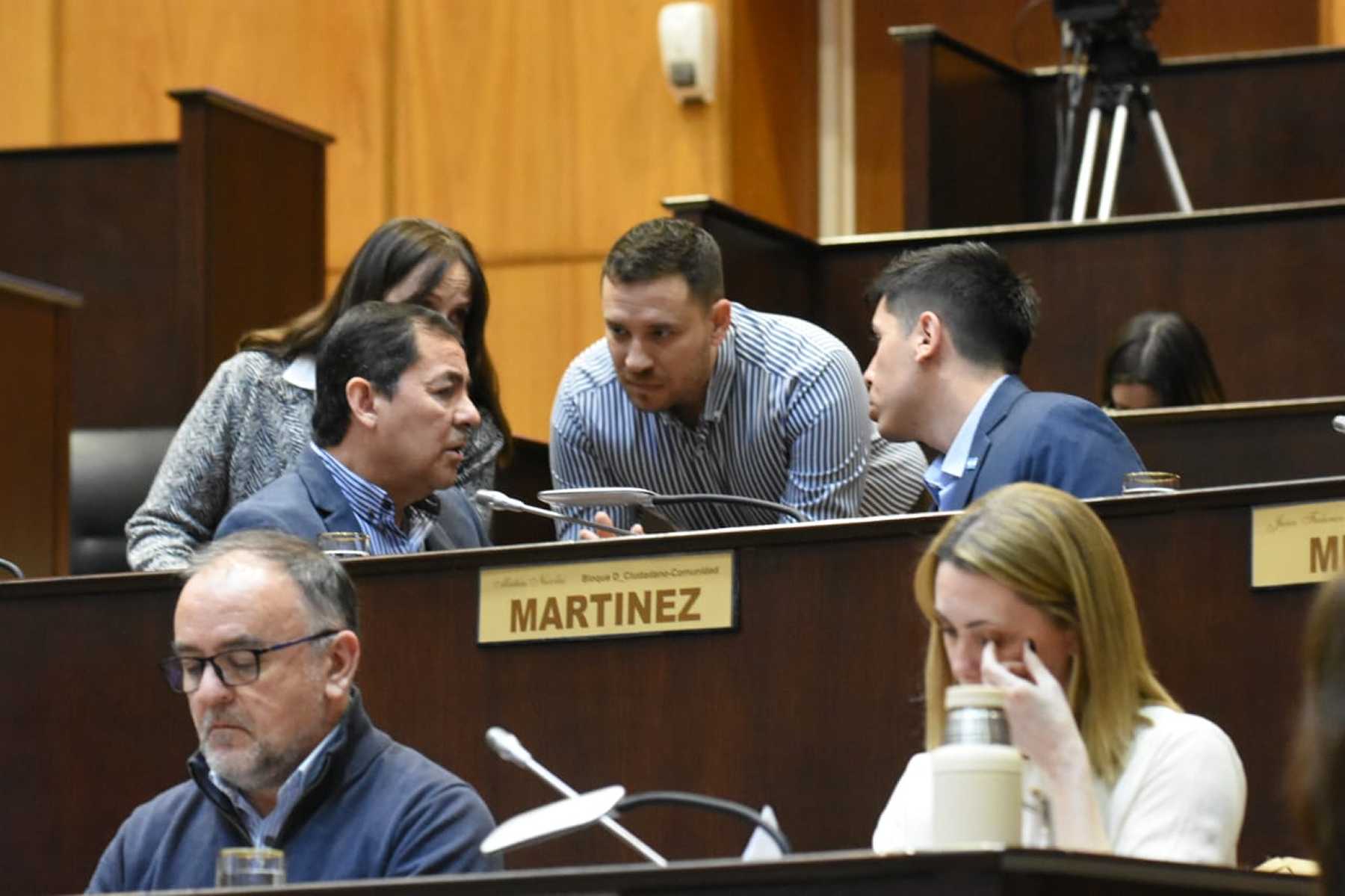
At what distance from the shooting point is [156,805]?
9.05 feet

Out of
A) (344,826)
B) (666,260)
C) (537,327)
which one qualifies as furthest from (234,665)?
(537,327)

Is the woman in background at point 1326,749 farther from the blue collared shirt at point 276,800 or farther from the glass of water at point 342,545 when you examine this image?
the glass of water at point 342,545

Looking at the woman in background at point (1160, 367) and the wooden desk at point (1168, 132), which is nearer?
the woman in background at point (1160, 367)

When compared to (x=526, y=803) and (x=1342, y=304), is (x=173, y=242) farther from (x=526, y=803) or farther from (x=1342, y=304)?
(x=526, y=803)

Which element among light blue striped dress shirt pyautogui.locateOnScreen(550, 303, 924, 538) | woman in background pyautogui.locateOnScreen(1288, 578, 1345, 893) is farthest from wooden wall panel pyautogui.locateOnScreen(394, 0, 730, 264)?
woman in background pyautogui.locateOnScreen(1288, 578, 1345, 893)

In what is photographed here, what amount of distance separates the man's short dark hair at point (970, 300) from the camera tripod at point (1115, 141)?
7.20ft

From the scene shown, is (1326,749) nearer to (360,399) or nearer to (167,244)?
(360,399)

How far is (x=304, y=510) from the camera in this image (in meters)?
3.31

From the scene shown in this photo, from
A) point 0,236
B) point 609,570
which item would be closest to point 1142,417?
point 609,570

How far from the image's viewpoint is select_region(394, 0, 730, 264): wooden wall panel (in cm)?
695

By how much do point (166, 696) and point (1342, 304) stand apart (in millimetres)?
2720

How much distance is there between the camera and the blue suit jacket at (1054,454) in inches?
123

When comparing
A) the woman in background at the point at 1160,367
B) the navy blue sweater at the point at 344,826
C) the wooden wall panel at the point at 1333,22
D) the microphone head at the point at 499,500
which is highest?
the wooden wall panel at the point at 1333,22

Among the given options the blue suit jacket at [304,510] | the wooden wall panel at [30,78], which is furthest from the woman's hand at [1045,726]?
the wooden wall panel at [30,78]
